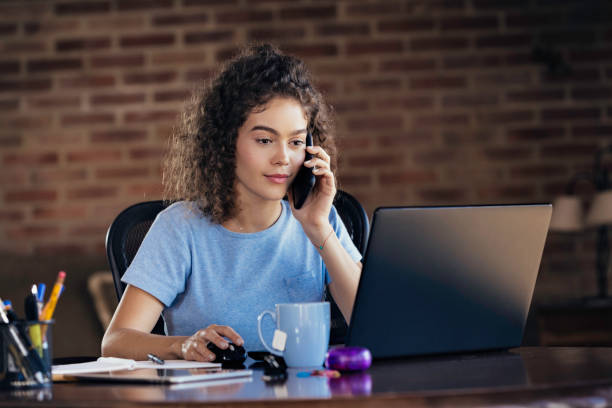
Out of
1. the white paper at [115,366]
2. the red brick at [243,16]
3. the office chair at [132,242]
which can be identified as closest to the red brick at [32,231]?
the red brick at [243,16]

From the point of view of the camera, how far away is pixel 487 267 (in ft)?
3.81

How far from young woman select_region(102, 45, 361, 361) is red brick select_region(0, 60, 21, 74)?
1860 millimetres

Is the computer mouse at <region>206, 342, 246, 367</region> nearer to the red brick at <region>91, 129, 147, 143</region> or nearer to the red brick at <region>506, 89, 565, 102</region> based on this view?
the red brick at <region>91, 129, 147, 143</region>

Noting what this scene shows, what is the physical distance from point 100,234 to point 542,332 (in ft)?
5.95

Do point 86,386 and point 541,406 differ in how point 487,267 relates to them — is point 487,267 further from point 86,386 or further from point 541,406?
point 86,386

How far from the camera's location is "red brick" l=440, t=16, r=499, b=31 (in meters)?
3.21

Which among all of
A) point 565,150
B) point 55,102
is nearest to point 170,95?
point 55,102

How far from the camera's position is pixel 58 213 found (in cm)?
326

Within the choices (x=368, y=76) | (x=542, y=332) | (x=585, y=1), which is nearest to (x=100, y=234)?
(x=368, y=76)

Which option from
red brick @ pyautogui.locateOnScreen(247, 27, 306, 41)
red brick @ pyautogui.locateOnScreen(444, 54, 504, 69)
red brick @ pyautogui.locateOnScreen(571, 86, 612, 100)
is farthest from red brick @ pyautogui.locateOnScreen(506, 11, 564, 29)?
red brick @ pyautogui.locateOnScreen(247, 27, 306, 41)

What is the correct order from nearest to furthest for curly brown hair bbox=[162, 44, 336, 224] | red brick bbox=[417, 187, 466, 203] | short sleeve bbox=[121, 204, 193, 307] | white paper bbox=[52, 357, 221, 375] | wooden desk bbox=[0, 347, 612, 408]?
wooden desk bbox=[0, 347, 612, 408] < white paper bbox=[52, 357, 221, 375] < short sleeve bbox=[121, 204, 193, 307] < curly brown hair bbox=[162, 44, 336, 224] < red brick bbox=[417, 187, 466, 203]

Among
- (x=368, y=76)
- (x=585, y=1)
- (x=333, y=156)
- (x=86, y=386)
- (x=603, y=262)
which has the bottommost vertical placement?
(x=603, y=262)

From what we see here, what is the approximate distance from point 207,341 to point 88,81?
2.33 metres

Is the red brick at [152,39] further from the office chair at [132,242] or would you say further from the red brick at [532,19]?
the office chair at [132,242]
